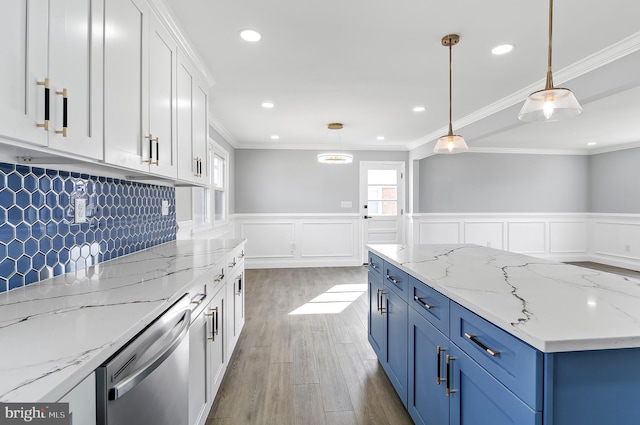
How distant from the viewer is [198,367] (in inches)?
62.4

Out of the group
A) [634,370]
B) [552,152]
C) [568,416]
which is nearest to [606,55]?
[634,370]

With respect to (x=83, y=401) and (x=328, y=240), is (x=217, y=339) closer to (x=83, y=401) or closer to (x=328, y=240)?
(x=83, y=401)

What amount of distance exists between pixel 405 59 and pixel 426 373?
233 cm

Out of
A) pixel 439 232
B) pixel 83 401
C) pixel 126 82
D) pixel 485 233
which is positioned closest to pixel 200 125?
pixel 126 82

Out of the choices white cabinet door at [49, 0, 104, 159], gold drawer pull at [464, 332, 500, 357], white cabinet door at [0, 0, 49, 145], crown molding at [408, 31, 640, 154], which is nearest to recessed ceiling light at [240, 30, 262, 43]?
white cabinet door at [49, 0, 104, 159]

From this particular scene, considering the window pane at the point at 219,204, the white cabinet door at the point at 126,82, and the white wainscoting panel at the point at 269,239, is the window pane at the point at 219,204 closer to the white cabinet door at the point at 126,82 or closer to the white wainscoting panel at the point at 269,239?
the white wainscoting panel at the point at 269,239

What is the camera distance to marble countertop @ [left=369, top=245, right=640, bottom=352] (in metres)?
0.87

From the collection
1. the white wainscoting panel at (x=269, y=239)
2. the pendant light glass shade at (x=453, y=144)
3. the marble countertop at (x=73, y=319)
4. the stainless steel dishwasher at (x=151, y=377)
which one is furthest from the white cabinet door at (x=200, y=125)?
the white wainscoting panel at (x=269, y=239)

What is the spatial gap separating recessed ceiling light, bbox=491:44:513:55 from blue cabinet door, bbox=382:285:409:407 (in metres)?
2.00

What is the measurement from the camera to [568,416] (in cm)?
88

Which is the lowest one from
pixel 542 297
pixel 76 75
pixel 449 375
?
pixel 449 375

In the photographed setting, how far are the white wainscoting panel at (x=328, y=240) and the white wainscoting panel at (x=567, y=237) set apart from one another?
4.34 meters

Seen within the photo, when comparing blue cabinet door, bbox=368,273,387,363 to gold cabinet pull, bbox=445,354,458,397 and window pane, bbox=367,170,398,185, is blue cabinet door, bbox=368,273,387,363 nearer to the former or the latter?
→ gold cabinet pull, bbox=445,354,458,397

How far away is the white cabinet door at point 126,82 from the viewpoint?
53.4 inches
